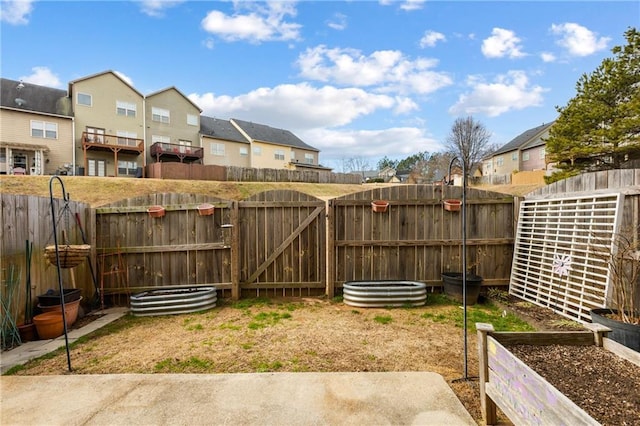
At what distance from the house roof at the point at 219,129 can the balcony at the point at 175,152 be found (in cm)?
243

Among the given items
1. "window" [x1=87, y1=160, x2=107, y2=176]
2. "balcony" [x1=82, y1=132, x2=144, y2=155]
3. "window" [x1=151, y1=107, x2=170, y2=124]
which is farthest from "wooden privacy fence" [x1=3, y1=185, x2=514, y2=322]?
"window" [x1=151, y1=107, x2=170, y2=124]

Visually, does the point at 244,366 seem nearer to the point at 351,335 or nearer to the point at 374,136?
the point at 351,335

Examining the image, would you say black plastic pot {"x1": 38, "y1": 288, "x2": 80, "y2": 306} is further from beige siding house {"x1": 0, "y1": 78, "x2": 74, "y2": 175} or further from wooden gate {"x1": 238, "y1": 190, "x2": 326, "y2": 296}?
beige siding house {"x1": 0, "y1": 78, "x2": 74, "y2": 175}

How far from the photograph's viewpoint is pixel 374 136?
140 ft

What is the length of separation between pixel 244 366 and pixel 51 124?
2449 cm

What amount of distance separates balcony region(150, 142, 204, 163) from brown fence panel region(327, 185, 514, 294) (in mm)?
21630

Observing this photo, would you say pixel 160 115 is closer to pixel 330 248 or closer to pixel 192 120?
pixel 192 120

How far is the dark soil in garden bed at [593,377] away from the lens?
1818 mm

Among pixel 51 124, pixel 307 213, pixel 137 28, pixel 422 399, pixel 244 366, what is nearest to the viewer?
pixel 422 399

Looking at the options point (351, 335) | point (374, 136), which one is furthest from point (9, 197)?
point (374, 136)

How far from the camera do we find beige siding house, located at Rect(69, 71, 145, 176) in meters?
20.8

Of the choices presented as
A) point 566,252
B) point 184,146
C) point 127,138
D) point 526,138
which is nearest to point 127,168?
point 127,138

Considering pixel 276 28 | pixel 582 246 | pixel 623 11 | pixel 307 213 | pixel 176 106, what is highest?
pixel 176 106

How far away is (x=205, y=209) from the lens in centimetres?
574
